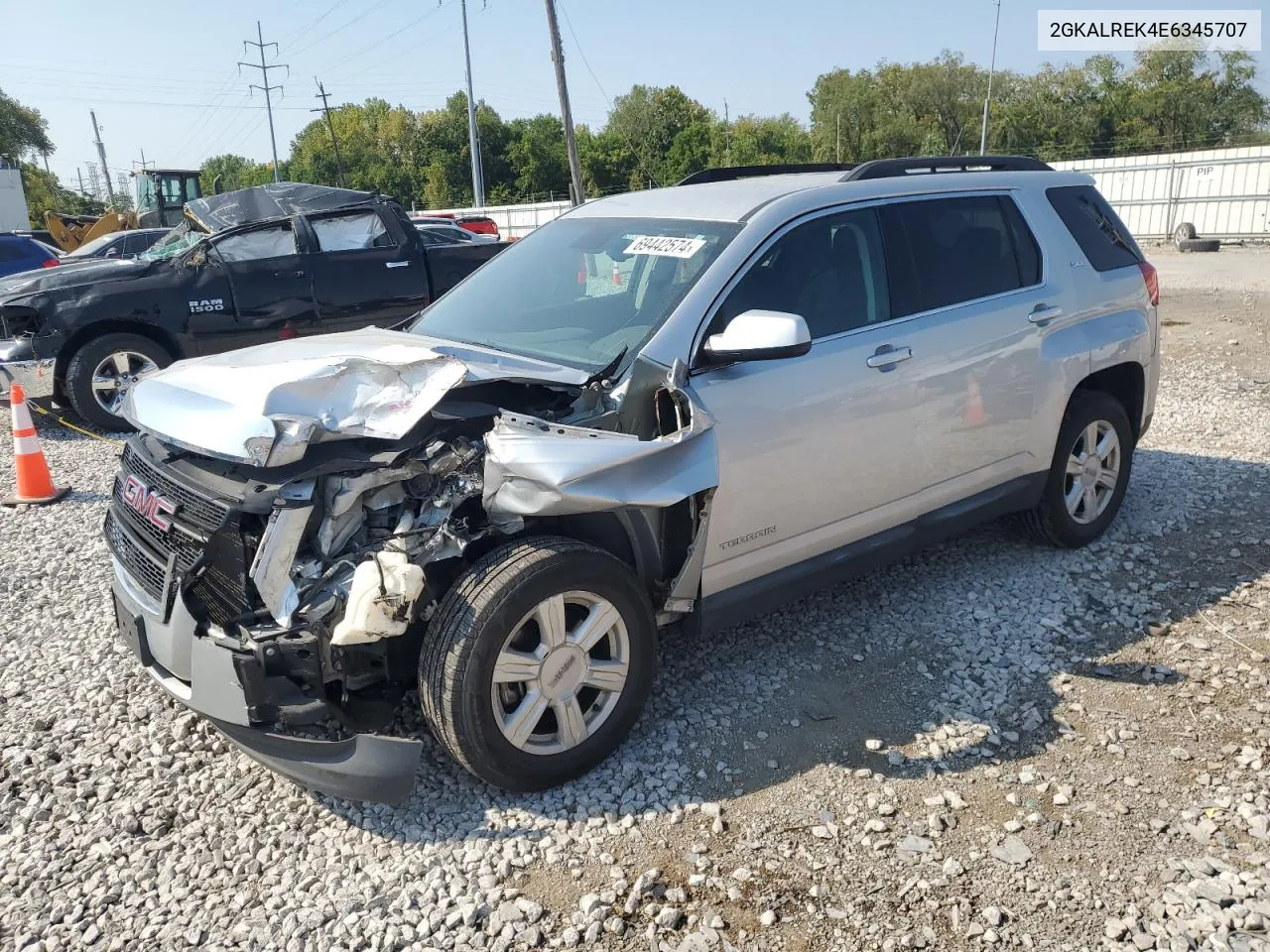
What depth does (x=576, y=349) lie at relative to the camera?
3.68 m

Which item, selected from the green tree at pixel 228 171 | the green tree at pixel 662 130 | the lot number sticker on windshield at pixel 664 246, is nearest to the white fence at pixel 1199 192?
the lot number sticker on windshield at pixel 664 246

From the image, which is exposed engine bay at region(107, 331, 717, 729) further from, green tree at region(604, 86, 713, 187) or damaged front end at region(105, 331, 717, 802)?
green tree at region(604, 86, 713, 187)

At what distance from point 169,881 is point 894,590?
11.0 feet

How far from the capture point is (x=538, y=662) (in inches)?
121

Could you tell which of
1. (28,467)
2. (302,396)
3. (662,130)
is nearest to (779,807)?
(302,396)

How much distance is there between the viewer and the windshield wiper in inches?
134

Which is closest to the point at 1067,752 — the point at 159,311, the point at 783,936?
the point at 783,936

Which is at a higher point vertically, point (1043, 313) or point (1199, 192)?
point (1043, 313)

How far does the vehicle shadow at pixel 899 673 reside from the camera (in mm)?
3256

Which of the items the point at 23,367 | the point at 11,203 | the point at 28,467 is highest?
the point at 11,203

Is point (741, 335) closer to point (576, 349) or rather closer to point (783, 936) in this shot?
point (576, 349)

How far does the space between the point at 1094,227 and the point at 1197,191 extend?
24837 mm

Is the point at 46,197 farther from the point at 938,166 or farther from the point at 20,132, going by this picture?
the point at 938,166

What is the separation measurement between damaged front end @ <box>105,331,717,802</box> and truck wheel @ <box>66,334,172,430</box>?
18.7 feet
